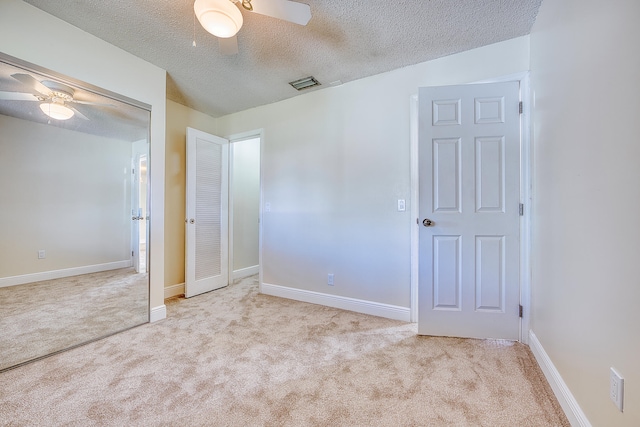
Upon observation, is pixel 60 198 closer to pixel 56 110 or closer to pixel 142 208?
pixel 142 208

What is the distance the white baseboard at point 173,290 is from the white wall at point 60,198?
805 mm

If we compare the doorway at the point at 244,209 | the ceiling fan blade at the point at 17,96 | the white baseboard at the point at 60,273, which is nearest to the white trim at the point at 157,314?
the white baseboard at the point at 60,273

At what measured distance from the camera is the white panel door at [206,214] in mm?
3227

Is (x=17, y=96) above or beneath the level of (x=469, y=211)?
above

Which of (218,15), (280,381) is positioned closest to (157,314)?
(280,381)

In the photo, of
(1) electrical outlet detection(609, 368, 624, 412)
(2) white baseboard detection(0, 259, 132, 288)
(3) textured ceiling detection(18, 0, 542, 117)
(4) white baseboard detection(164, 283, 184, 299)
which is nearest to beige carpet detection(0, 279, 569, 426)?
(1) electrical outlet detection(609, 368, 624, 412)

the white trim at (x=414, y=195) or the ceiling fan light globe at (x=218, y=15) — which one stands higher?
the ceiling fan light globe at (x=218, y=15)

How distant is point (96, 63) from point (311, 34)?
5.78 ft

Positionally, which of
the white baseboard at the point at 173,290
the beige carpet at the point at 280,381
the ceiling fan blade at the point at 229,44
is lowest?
the beige carpet at the point at 280,381

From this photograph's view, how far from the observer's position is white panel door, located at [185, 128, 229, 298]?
3.23 meters

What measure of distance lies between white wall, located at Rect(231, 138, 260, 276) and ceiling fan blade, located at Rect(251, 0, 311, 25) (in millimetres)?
2576

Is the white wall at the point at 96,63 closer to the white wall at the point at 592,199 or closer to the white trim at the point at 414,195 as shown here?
the white trim at the point at 414,195

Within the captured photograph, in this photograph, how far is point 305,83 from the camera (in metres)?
2.86

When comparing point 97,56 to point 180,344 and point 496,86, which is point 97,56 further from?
point 496,86
